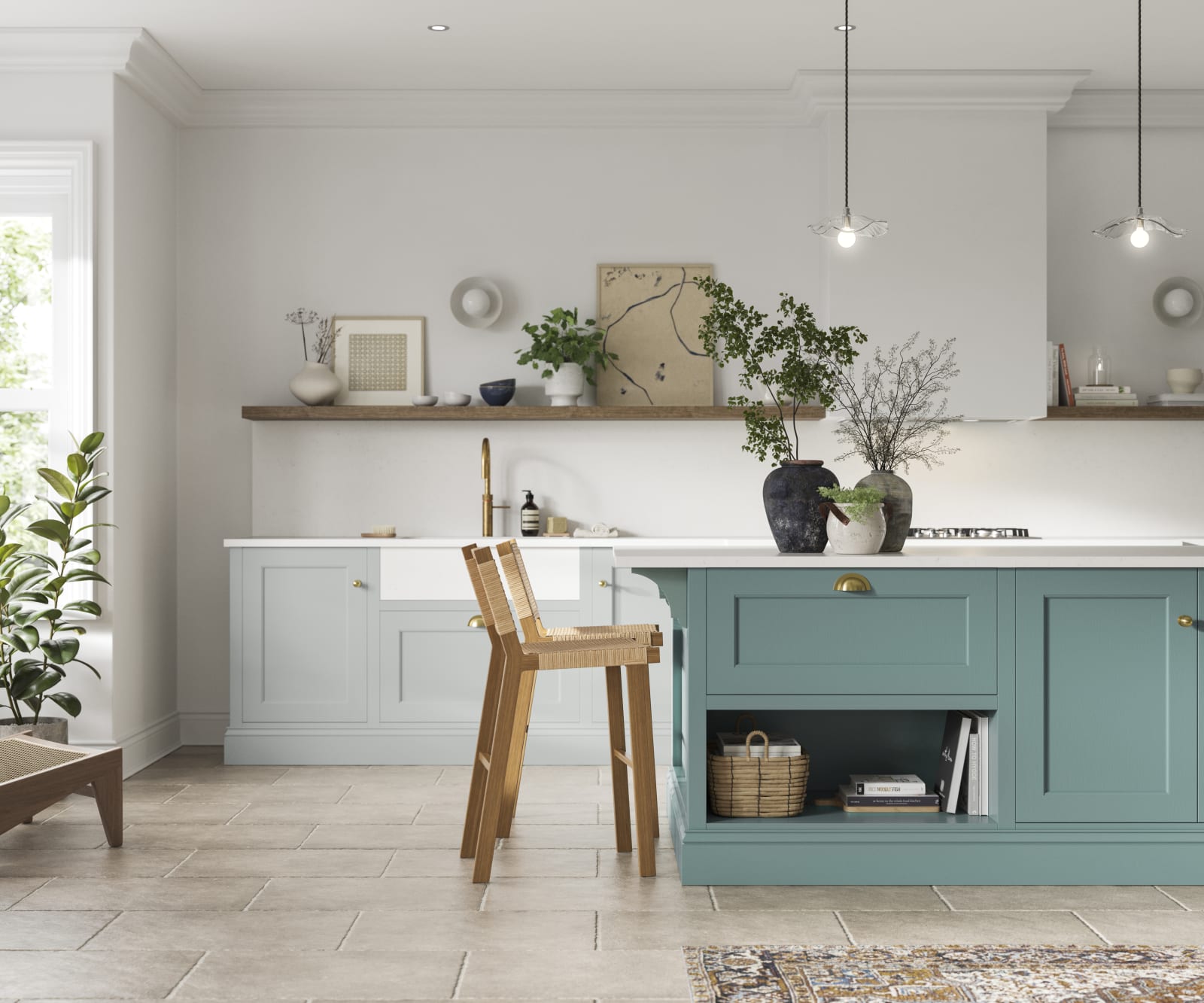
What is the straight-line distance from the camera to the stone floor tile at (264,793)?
168 inches

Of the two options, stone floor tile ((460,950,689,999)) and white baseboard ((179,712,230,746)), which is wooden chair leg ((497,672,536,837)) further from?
white baseboard ((179,712,230,746))

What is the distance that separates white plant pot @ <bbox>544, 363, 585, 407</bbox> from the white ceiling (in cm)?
126

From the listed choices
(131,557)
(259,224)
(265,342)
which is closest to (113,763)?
(131,557)

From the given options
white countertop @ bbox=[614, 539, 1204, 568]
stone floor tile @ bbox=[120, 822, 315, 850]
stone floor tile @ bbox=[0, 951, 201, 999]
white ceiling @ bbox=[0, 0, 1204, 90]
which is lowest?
stone floor tile @ bbox=[120, 822, 315, 850]

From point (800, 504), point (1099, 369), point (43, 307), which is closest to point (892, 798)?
point (800, 504)

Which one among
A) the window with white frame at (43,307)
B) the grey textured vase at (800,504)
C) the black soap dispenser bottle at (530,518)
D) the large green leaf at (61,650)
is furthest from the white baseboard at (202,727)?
the grey textured vase at (800,504)

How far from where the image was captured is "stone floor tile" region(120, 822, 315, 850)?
3.67 metres

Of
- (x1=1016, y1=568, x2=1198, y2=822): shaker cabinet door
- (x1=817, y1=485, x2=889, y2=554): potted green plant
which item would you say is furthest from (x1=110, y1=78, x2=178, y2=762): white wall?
(x1=1016, y1=568, x2=1198, y2=822): shaker cabinet door

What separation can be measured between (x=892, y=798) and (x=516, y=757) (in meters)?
1.14

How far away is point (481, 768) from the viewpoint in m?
3.54

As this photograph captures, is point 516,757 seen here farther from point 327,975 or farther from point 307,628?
point 307,628

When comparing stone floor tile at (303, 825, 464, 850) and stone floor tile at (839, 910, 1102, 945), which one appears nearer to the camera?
stone floor tile at (839, 910, 1102, 945)

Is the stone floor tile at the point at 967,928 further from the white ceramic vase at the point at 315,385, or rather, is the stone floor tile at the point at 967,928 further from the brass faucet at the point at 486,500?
the white ceramic vase at the point at 315,385

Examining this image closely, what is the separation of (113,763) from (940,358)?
3644mm
